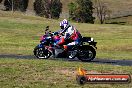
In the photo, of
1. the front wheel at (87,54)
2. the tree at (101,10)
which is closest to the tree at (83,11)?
the tree at (101,10)

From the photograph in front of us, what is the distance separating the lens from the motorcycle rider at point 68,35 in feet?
69.8

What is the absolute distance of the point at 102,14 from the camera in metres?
164

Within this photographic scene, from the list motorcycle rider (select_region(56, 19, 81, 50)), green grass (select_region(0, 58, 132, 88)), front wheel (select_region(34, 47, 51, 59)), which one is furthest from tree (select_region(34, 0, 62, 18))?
green grass (select_region(0, 58, 132, 88))

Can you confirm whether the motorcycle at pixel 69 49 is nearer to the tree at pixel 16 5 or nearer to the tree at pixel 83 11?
the tree at pixel 83 11

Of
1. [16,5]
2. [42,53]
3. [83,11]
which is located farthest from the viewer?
[16,5]

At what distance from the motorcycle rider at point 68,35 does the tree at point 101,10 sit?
13150 centimetres

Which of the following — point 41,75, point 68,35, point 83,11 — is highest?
point 68,35

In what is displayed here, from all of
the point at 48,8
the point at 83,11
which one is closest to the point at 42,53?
the point at 83,11

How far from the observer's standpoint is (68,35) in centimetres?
2145

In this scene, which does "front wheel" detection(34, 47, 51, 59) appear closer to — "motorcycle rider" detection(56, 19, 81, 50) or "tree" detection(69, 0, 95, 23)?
"motorcycle rider" detection(56, 19, 81, 50)

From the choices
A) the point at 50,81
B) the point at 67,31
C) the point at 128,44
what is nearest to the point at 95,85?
the point at 50,81

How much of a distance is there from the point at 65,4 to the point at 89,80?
173 m

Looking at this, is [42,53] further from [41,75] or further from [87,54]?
[41,75]

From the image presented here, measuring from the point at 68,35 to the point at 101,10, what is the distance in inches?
5713
